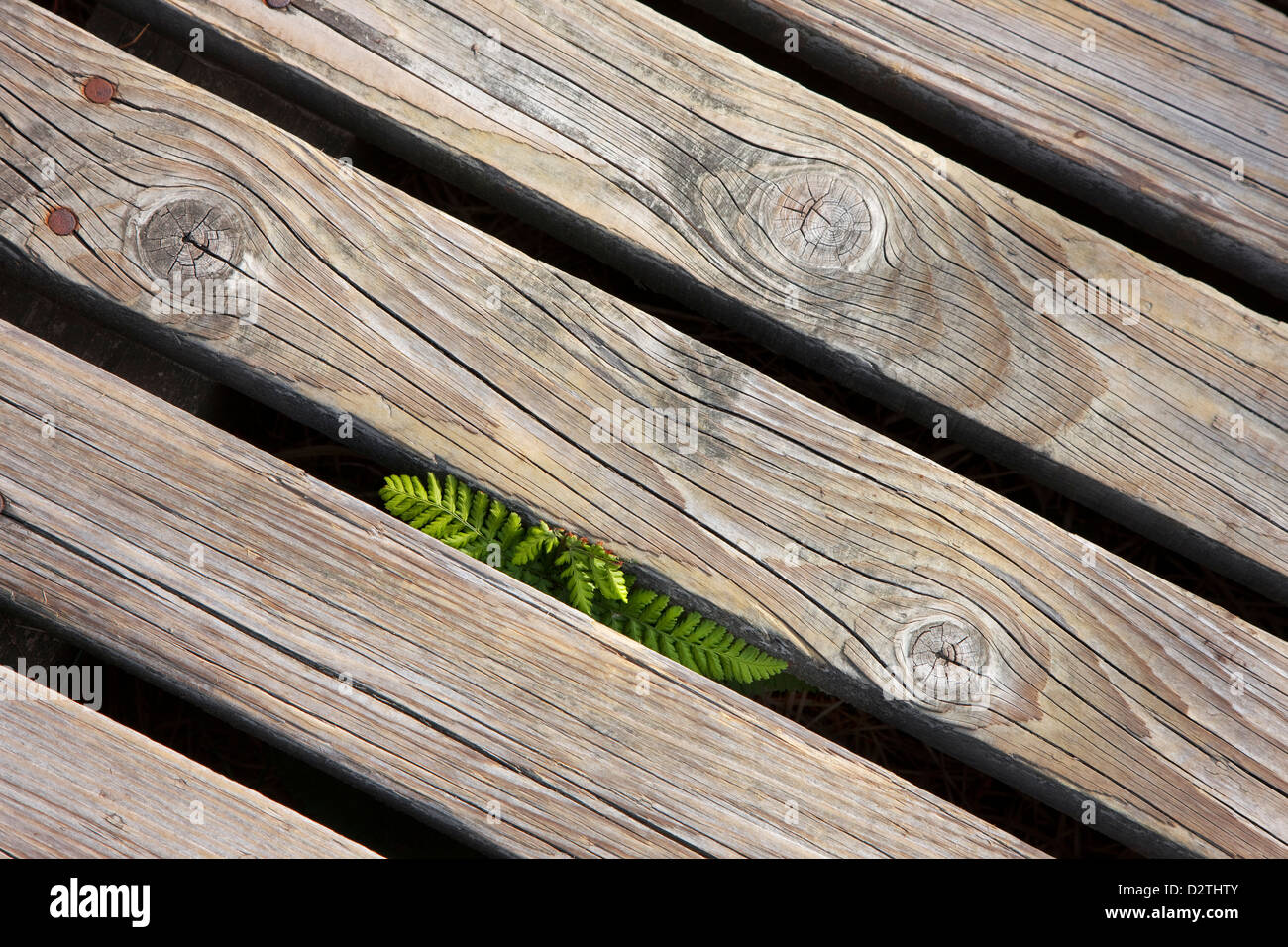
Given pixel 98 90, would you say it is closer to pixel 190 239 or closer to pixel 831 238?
pixel 190 239

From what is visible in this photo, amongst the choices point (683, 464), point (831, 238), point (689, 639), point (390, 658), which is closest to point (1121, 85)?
point (831, 238)

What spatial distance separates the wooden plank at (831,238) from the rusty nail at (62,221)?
0.52 meters

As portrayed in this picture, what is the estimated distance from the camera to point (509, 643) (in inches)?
80.6

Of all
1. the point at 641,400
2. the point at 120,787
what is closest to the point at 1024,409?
the point at 641,400

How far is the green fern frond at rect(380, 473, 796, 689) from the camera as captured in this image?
2051 millimetres

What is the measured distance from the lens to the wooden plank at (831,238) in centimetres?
213

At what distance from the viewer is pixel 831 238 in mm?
2146

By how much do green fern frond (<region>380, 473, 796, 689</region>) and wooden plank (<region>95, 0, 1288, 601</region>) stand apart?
26.5 inches

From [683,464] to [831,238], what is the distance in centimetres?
65

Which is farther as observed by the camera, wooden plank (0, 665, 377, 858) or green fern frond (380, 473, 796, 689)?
green fern frond (380, 473, 796, 689)

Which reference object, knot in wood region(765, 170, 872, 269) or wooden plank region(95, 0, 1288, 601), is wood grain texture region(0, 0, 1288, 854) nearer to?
wooden plank region(95, 0, 1288, 601)

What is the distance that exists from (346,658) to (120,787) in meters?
0.55

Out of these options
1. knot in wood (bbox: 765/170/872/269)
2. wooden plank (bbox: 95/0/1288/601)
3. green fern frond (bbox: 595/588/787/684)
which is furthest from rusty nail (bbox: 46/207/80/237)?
knot in wood (bbox: 765/170/872/269)
